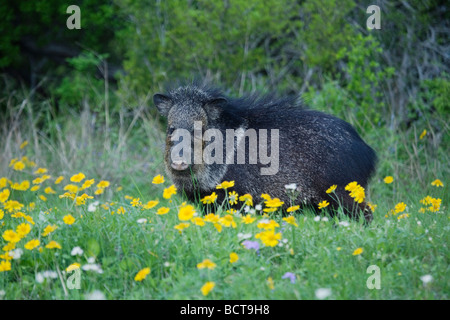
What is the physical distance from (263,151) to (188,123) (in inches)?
24.1

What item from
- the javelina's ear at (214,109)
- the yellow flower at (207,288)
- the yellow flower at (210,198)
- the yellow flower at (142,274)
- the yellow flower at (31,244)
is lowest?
the yellow flower at (207,288)

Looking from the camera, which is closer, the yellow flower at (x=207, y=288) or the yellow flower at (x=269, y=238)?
the yellow flower at (x=207, y=288)

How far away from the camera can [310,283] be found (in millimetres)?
2607

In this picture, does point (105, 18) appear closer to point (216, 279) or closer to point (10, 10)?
point (10, 10)

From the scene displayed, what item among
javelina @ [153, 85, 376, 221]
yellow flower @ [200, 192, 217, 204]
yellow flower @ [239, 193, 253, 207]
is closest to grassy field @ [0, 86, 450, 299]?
yellow flower @ [239, 193, 253, 207]

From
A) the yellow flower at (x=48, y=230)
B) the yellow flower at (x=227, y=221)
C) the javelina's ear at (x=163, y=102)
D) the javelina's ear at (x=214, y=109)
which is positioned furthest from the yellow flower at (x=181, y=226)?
the javelina's ear at (x=163, y=102)

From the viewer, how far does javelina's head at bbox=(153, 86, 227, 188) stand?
405 cm

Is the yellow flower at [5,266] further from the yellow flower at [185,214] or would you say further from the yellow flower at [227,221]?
the yellow flower at [227,221]

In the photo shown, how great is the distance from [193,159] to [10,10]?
7.13 meters

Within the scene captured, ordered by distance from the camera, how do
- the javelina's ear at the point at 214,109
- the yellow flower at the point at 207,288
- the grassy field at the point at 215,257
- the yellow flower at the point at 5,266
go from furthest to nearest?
the javelina's ear at the point at 214,109 < the yellow flower at the point at 5,266 < the grassy field at the point at 215,257 < the yellow flower at the point at 207,288

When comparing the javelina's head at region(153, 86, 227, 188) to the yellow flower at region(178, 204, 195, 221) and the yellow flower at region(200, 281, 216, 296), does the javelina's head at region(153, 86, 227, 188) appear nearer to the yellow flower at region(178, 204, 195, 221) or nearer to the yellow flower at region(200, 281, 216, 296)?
the yellow flower at region(178, 204, 195, 221)

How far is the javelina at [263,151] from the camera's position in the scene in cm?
404

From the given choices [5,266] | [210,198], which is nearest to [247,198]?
[210,198]

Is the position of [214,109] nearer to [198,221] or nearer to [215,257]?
[198,221]
